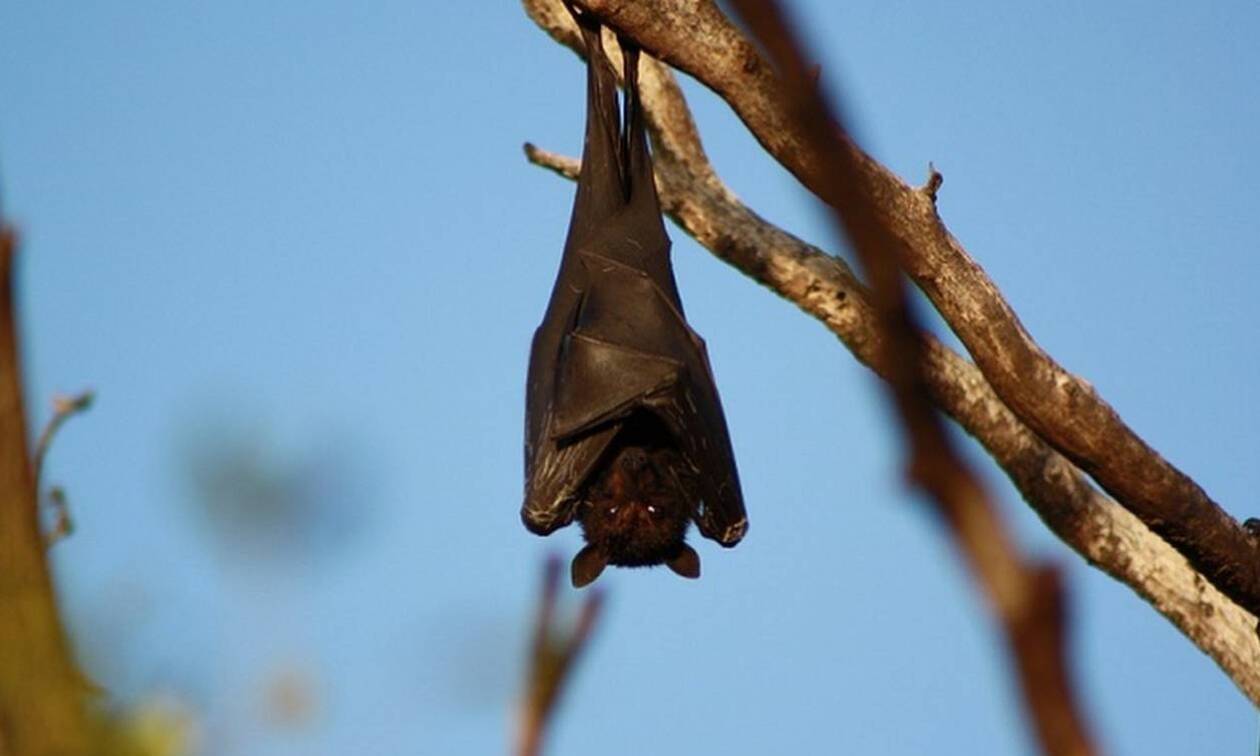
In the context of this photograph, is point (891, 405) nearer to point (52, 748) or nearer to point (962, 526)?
→ point (962, 526)

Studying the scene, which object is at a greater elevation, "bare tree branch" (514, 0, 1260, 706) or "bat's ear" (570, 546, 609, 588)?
"bare tree branch" (514, 0, 1260, 706)

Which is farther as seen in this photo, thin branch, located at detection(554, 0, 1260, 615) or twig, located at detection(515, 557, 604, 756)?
thin branch, located at detection(554, 0, 1260, 615)

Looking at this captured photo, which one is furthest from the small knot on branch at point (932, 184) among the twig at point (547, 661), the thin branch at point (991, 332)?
the twig at point (547, 661)

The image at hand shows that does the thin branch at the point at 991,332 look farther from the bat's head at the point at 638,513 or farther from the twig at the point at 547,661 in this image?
the twig at the point at 547,661

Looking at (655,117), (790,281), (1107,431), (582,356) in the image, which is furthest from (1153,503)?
(655,117)

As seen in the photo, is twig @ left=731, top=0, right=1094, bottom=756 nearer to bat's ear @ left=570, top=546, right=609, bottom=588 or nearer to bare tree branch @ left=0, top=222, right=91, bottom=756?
bare tree branch @ left=0, top=222, right=91, bottom=756

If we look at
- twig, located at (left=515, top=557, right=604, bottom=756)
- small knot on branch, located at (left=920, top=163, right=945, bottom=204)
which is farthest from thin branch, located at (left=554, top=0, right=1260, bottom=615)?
twig, located at (left=515, top=557, right=604, bottom=756)
